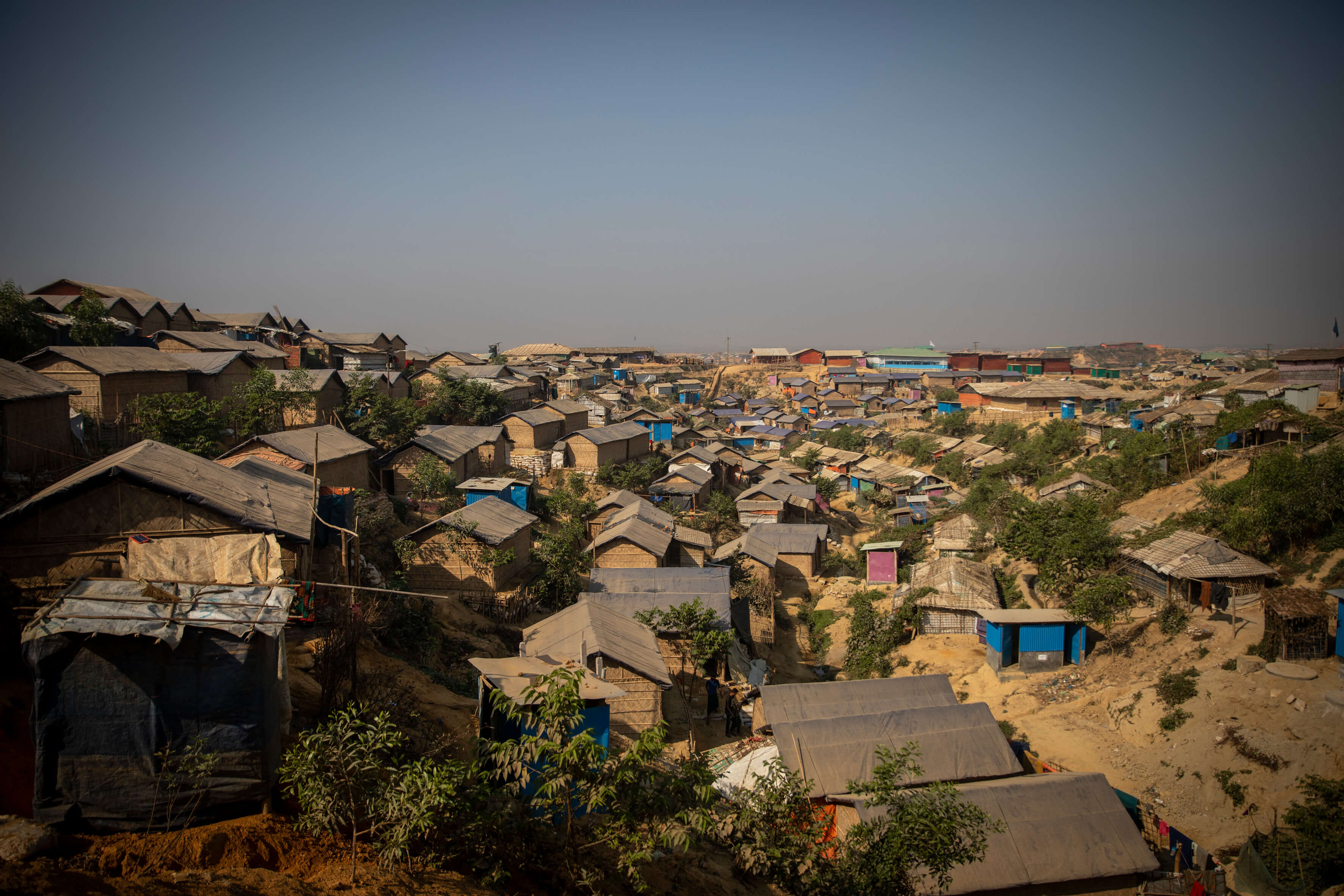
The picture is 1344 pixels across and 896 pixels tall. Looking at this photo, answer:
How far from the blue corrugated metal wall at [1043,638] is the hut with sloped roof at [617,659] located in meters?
9.16

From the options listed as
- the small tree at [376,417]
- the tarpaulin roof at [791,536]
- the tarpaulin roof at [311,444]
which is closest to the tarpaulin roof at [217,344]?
the small tree at [376,417]

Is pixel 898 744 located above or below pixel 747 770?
above

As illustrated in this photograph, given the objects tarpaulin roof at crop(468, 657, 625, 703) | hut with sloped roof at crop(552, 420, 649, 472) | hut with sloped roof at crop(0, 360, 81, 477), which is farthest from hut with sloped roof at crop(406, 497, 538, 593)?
hut with sloped roof at crop(552, 420, 649, 472)

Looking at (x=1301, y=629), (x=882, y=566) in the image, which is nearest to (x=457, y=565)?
(x=882, y=566)

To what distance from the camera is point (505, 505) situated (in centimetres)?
1942

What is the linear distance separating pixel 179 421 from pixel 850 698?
17.2m

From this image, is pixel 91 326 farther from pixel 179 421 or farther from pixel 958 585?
pixel 958 585

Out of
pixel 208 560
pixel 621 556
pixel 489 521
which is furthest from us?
pixel 621 556

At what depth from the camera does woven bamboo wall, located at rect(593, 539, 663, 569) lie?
795 inches

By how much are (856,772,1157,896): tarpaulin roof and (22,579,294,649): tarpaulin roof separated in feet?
25.9

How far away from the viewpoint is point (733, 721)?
44.8ft

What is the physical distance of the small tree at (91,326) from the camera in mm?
21078

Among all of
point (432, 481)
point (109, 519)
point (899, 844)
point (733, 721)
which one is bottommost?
point (733, 721)

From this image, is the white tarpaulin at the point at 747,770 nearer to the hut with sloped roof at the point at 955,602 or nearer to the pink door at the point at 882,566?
the hut with sloped roof at the point at 955,602
